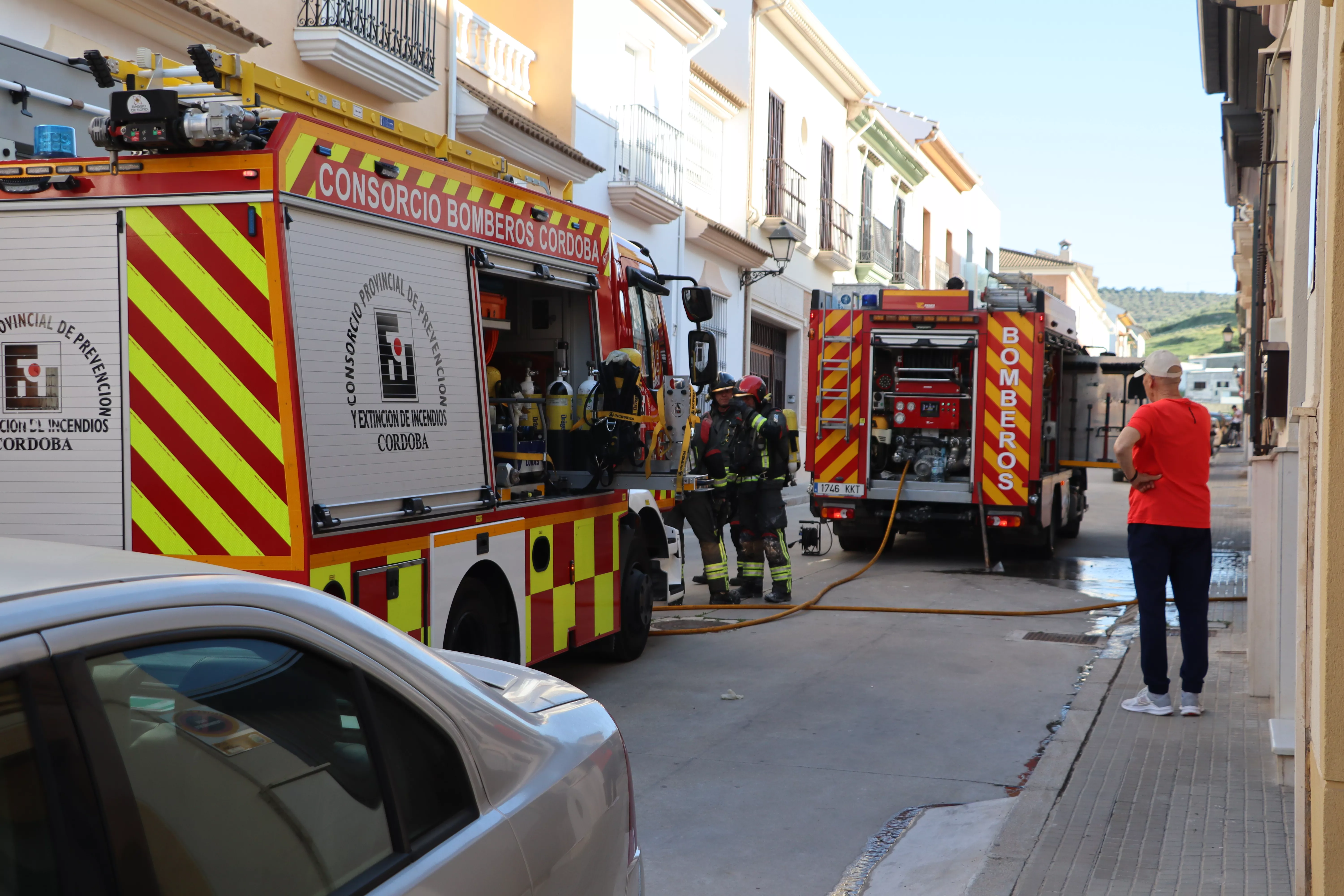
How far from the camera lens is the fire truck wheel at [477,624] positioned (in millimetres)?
5906

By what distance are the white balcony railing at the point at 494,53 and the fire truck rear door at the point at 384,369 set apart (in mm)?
8721

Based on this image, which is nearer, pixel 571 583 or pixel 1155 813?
pixel 1155 813

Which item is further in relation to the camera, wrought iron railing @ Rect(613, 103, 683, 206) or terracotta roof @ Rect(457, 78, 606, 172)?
wrought iron railing @ Rect(613, 103, 683, 206)

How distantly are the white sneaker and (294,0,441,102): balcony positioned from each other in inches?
338

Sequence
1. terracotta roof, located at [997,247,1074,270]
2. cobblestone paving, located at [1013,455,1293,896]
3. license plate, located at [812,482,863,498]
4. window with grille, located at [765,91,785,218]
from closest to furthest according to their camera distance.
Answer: cobblestone paving, located at [1013,455,1293,896]
license plate, located at [812,482,863,498]
window with grille, located at [765,91,785,218]
terracotta roof, located at [997,247,1074,270]

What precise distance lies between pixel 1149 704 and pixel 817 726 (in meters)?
1.72

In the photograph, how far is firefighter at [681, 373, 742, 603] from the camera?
410 inches

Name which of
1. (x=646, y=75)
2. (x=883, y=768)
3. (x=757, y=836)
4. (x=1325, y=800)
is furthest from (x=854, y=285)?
(x=1325, y=800)

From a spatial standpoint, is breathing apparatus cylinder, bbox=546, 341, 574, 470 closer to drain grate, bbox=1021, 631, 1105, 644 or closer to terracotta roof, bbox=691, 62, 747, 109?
drain grate, bbox=1021, 631, 1105, 644

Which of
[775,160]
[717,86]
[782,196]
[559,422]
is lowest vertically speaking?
[559,422]

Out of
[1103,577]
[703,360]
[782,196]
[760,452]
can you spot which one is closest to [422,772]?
[703,360]

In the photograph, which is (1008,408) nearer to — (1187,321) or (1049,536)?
(1049,536)

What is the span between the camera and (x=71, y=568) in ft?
5.47

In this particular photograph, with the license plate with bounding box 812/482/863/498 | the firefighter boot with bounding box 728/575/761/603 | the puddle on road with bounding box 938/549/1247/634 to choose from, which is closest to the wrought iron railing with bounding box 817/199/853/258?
the puddle on road with bounding box 938/549/1247/634
